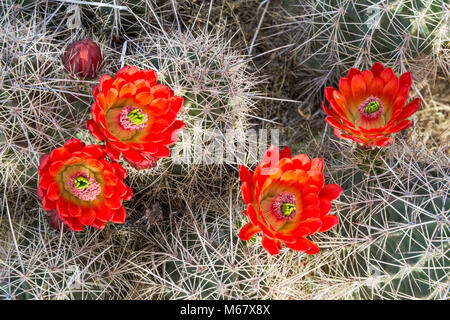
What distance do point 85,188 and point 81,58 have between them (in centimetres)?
50

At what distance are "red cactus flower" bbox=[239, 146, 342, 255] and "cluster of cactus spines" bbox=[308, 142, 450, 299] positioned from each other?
22 cm

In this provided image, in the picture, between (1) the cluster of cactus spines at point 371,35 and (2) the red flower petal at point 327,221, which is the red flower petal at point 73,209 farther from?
(1) the cluster of cactus spines at point 371,35

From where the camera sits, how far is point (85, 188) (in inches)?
65.4

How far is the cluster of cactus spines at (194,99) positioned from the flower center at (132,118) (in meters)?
0.18

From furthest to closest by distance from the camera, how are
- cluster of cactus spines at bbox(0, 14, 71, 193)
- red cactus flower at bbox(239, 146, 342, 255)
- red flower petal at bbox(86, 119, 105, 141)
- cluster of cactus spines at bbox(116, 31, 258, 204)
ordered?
cluster of cactus spines at bbox(116, 31, 258, 204) → cluster of cactus spines at bbox(0, 14, 71, 193) → red cactus flower at bbox(239, 146, 342, 255) → red flower petal at bbox(86, 119, 105, 141)

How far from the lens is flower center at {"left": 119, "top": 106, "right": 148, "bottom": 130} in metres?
1.69

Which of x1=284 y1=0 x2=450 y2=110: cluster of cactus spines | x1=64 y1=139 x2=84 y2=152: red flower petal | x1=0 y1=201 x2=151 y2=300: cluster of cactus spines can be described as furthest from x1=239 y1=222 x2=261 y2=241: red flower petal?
x1=284 y1=0 x2=450 y2=110: cluster of cactus spines

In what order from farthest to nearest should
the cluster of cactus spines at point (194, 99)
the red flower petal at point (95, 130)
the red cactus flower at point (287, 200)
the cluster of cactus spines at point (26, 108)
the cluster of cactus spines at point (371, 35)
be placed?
the cluster of cactus spines at point (371, 35) → the cluster of cactus spines at point (194, 99) → the cluster of cactus spines at point (26, 108) → the red cactus flower at point (287, 200) → the red flower petal at point (95, 130)

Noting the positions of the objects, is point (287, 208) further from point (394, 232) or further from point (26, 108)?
point (26, 108)

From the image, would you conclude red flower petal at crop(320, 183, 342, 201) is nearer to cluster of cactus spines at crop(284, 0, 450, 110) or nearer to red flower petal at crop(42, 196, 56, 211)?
cluster of cactus spines at crop(284, 0, 450, 110)

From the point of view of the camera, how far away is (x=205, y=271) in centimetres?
183

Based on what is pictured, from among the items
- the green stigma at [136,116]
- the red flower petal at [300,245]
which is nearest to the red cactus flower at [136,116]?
the green stigma at [136,116]

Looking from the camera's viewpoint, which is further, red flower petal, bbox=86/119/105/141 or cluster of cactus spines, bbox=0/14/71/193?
cluster of cactus spines, bbox=0/14/71/193

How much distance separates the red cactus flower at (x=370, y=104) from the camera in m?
1.83
